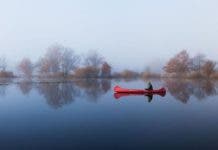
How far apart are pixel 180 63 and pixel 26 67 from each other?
111ft

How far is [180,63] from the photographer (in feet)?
232

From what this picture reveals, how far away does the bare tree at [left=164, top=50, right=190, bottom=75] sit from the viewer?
70750 mm

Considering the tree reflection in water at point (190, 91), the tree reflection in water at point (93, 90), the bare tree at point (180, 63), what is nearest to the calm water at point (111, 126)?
the tree reflection in water at point (190, 91)

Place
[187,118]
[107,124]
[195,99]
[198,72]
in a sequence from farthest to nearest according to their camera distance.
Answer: [198,72], [195,99], [187,118], [107,124]

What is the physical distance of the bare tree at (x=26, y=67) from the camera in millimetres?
78844

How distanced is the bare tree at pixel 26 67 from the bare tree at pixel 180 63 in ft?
100

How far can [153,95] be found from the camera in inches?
1264

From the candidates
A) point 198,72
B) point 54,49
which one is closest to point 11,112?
point 198,72

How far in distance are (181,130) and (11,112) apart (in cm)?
1160

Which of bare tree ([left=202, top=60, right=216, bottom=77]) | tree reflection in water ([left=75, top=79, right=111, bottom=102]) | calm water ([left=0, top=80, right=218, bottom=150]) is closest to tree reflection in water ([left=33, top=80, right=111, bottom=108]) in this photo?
tree reflection in water ([left=75, top=79, right=111, bottom=102])

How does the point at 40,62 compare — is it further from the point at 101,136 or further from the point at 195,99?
the point at 101,136

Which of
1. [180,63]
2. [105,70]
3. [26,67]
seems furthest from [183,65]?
[26,67]

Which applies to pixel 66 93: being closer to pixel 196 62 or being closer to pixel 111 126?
pixel 111 126

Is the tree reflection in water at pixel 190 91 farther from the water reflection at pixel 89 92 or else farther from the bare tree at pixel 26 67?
the bare tree at pixel 26 67
